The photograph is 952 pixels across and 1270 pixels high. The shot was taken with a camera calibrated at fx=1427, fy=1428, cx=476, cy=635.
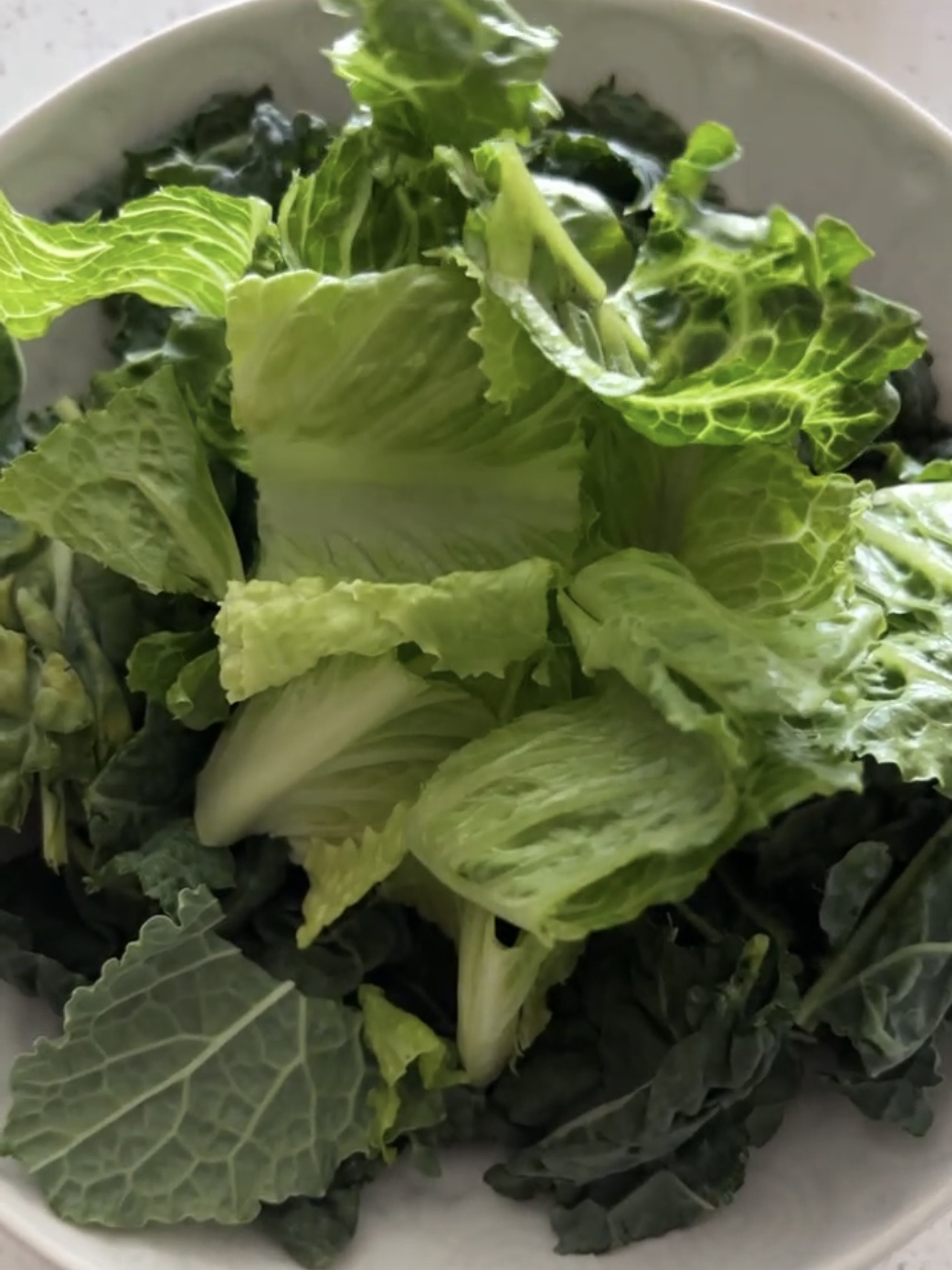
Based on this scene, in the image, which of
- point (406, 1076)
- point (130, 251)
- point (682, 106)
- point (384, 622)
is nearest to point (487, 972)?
point (406, 1076)

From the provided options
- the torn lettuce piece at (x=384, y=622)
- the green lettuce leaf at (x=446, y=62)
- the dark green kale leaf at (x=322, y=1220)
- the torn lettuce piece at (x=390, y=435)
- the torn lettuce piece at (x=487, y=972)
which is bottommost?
the dark green kale leaf at (x=322, y=1220)

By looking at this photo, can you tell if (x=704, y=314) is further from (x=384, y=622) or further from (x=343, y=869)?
(x=343, y=869)

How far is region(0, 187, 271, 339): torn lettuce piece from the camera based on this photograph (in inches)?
29.4

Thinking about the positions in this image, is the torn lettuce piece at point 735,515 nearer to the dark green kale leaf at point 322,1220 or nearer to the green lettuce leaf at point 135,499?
the green lettuce leaf at point 135,499

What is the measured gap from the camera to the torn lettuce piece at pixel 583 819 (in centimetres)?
64

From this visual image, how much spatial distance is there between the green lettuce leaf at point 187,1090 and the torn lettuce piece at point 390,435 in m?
0.20

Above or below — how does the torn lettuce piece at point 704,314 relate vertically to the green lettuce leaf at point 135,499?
above

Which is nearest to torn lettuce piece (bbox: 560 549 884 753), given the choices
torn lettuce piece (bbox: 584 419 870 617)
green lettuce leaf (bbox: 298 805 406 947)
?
torn lettuce piece (bbox: 584 419 870 617)

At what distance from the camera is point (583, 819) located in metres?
0.66

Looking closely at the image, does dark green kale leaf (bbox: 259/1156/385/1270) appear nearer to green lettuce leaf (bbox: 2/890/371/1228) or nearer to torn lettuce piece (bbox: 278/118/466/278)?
green lettuce leaf (bbox: 2/890/371/1228)

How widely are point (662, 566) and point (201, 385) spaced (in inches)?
11.0

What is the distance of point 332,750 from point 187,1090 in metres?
0.19

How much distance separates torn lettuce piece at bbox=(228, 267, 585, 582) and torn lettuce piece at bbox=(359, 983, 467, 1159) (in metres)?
0.24

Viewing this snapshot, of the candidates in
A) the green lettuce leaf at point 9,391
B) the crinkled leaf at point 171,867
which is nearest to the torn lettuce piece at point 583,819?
the crinkled leaf at point 171,867
